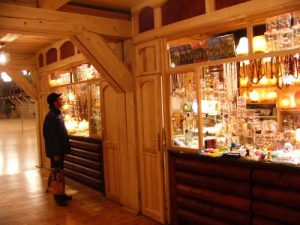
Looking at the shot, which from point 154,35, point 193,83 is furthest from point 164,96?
point 154,35

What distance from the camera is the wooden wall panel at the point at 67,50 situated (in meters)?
6.39

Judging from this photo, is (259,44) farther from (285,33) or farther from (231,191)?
(231,191)

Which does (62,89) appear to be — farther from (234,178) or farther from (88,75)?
(234,178)

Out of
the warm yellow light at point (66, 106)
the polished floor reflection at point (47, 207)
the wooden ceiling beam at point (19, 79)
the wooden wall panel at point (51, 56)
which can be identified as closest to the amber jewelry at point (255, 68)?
the polished floor reflection at point (47, 207)

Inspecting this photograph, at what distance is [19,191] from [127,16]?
153 inches

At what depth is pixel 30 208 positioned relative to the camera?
16.9 ft

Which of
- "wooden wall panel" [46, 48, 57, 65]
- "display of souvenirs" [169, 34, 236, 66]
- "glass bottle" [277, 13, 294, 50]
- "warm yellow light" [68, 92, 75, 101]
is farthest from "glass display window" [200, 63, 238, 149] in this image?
"wooden wall panel" [46, 48, 57, 65]

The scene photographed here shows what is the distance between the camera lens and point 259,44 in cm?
334

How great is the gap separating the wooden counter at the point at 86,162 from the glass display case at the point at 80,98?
202 mm

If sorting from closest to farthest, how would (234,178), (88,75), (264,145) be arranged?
(234,178) < (264,145) < (88,75)

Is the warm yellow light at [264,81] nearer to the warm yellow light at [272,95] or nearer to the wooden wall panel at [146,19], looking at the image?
the warm yellow light at [272,95]

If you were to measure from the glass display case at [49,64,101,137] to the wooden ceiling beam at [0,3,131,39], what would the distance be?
1.54 metres

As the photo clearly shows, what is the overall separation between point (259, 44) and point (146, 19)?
1.67 metres

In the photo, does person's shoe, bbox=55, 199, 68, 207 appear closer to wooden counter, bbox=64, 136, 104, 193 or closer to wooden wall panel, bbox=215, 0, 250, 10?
wooden counter, bbox=64, 136, 104, 193
